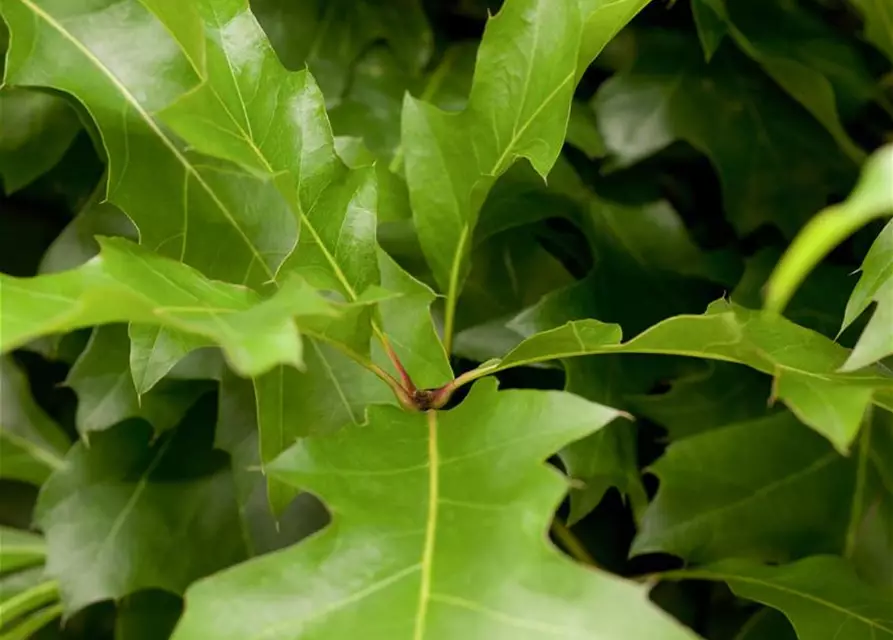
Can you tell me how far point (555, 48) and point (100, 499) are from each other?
44 centimetres

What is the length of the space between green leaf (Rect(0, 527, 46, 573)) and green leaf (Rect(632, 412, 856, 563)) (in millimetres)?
437

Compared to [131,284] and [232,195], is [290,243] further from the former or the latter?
[131,284]

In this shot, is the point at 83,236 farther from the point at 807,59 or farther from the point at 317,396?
the point at 807,59

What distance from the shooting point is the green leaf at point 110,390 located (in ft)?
2.09

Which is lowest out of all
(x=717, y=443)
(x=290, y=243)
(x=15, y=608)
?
(x=15, y=608)

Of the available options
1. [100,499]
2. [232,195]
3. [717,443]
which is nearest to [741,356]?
[717,443]

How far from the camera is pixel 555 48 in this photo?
1.68 feet

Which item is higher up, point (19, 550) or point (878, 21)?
point (878, 21)

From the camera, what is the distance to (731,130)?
0.73 meters

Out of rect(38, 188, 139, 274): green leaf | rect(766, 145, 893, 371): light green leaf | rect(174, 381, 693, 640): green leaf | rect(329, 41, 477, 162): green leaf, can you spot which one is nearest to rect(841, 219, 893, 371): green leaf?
rect(766, 145, 893, 371): light green leaf

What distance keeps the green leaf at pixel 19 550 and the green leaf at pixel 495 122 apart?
0.36m

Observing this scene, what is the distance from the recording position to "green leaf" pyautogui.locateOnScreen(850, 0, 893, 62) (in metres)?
0.63

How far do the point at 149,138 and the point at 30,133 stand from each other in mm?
173

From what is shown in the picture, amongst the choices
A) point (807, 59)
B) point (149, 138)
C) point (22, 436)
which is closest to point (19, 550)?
point (22, 436)
